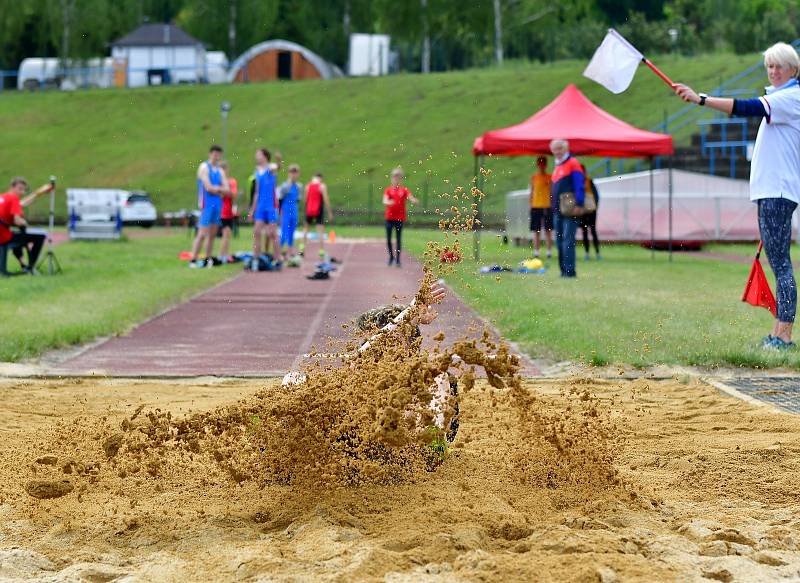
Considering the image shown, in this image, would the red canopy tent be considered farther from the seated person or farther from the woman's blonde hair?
the woman's blonde hair

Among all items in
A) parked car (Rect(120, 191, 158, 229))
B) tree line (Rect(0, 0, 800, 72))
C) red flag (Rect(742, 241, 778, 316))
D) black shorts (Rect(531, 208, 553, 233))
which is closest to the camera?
red flag (Rect(742, 241, 778, 316))

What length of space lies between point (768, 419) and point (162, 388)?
12.9 feet

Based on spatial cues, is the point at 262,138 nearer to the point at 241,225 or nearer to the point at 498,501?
the point at 241,225

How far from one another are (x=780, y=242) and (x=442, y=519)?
5.67 meters

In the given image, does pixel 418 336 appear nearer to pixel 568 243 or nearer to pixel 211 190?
pixel 568 243

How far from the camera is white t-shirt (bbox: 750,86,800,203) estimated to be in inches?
371

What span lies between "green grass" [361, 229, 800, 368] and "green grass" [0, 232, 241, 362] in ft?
11.9

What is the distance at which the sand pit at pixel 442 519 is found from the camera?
4180 millimetres

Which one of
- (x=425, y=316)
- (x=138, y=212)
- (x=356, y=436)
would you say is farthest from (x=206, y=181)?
(x=138, y=212)

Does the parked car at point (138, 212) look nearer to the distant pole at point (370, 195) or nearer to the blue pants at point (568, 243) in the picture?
the distant pole at point (370, 195)

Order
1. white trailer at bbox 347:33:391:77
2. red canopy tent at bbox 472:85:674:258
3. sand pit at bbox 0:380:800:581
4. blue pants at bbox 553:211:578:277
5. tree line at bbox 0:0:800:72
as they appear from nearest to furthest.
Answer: sand pit at bbox 0:380:800:581 → blue pants at bbox 553:211:578:277 → red canopy tent at bbox 472:85:674:258 → tree line at bbox 0:0:800:72 → white trailer at bbox 347:33:391:77

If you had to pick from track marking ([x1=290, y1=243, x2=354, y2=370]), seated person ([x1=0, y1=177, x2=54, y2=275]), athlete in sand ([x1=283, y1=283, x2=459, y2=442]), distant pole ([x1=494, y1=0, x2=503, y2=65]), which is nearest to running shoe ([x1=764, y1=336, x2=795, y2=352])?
track marking ([x1=290, y1=243, x2=354, y2=370])

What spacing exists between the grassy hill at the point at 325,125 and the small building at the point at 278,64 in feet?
25.0

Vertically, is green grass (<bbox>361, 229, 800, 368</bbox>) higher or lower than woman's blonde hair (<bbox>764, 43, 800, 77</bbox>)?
lower
